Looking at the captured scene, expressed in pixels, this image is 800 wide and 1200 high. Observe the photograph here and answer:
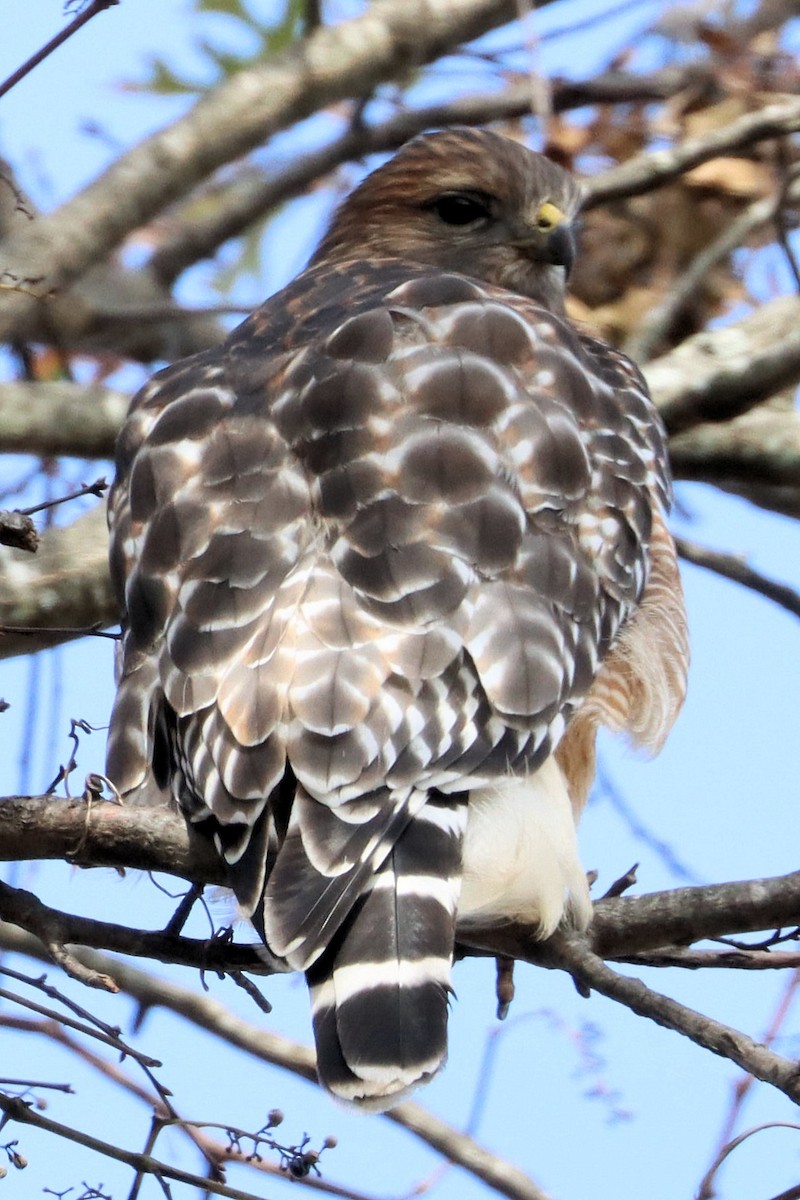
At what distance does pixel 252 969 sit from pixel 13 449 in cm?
168

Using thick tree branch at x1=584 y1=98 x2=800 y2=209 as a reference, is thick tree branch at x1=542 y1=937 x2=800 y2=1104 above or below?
above

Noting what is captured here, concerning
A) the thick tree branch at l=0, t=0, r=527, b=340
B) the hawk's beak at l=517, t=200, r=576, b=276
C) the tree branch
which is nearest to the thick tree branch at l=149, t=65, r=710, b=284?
the thick tree branch at l=0, t=0, r=527, b=340

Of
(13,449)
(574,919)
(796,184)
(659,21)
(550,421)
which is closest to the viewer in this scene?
(574,919)

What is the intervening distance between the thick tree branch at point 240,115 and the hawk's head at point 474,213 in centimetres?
26

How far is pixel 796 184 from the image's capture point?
5676mm

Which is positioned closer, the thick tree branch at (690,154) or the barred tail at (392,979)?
the barred tail at (392,979)

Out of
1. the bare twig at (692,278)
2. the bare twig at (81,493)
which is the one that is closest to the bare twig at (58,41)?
the bare twig at (81,493)

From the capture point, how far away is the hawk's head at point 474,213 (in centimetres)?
461

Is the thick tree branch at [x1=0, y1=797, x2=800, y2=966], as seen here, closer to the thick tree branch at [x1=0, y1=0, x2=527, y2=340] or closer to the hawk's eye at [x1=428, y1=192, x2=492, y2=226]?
the thick tree branch at [x1=0, y1=0, x2=527, y2=340]

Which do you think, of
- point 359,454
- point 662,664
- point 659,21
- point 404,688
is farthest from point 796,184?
point 404,688

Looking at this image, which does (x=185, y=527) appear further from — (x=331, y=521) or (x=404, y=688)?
(x=404, y=688)

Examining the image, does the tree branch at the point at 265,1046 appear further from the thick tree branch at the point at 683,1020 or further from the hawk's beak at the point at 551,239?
the hawk's beak at the point at 551,239

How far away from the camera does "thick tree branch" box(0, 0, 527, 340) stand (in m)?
4.33

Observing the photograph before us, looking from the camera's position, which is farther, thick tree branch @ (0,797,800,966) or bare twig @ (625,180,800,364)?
bare twig @ (625,180,800,364)
